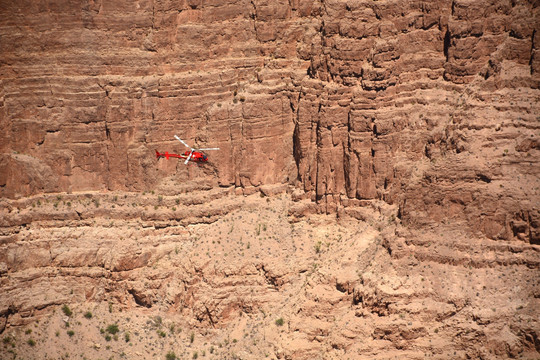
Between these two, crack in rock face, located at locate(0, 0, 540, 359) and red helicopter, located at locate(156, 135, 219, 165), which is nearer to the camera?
crack in rock face, located at locate(0, 0, 540, 359)

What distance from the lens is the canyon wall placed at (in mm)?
70562

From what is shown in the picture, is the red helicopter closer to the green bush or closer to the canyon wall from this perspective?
the canyon wall

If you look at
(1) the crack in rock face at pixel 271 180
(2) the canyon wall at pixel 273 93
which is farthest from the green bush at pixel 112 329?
(2) the canyon wall at pixel 273 93

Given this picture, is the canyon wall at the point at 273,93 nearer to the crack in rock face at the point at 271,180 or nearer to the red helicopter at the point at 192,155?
the crack in rock face at the point at 271,180

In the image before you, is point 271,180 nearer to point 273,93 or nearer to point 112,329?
point 273,93

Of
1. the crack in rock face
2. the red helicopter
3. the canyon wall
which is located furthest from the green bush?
the red helicopter

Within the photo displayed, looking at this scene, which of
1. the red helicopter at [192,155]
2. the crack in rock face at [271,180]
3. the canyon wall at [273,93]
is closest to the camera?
the crack in rock face at [271,180]

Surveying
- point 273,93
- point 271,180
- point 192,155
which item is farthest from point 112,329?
point 273,93

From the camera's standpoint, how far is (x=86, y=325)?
7094 centimetres

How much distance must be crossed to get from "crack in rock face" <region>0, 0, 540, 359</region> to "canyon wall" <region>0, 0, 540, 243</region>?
Result: 0.12 m

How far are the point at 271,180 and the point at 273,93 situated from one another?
204 inches

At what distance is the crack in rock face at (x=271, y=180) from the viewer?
224 ft

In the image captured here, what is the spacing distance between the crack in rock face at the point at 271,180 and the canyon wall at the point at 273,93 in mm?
117

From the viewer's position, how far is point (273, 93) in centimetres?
7506
